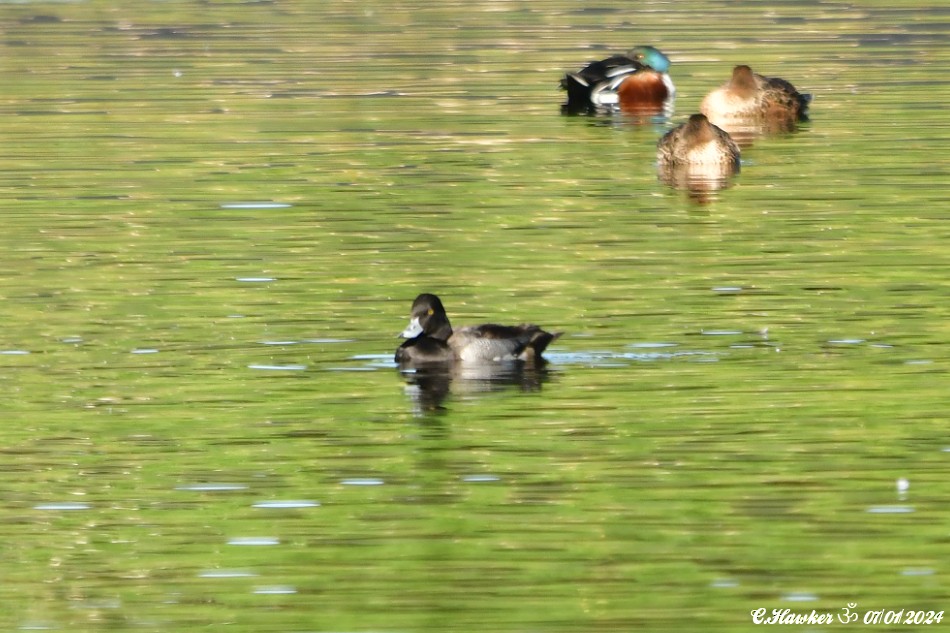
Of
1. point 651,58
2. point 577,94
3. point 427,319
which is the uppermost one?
point 651,58

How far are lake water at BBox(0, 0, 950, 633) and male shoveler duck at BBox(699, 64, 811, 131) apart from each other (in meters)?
0.44

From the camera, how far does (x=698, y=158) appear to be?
26.7m

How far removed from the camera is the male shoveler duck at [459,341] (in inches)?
637

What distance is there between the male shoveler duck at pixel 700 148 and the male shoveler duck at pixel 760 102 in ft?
16.8

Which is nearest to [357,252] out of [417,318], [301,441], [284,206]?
[284,206]

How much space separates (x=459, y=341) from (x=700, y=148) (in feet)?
36.2

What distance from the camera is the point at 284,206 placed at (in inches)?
959

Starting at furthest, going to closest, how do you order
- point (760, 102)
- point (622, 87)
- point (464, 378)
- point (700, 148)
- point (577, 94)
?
point (622, 87), point (577, 94), point (760, 102), point (700, 148), point (464, 378)

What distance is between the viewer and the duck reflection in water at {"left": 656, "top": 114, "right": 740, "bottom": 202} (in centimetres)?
2628

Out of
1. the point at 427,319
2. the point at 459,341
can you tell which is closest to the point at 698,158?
the point at 459,341

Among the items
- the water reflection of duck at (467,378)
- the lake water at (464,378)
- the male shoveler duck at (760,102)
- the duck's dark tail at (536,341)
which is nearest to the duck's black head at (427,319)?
the water reflection of duck at (467,378)

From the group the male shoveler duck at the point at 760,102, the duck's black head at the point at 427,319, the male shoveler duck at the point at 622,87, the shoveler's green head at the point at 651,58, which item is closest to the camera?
the duck's black head at the point at 427,319

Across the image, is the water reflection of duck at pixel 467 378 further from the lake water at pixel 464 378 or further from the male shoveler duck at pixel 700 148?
the male shoveler duck at pixel 700 148

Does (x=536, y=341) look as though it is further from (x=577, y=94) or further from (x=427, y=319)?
(x=577, y=94)
